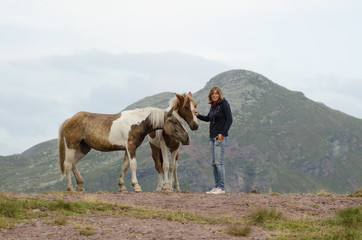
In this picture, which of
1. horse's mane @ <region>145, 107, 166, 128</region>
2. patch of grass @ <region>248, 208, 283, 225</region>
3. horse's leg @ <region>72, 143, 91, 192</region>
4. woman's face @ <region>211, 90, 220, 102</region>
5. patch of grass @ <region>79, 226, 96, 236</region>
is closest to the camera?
patch of grass @ <region>79, 226, 96, 236</region>

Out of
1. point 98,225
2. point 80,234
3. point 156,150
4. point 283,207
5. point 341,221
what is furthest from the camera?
point 156,150

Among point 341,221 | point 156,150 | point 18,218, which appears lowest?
point 341,221

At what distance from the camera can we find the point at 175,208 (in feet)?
43.3

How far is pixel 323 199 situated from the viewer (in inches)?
606

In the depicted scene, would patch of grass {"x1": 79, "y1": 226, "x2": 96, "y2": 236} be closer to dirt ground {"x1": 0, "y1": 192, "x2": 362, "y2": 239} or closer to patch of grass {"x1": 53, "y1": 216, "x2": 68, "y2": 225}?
dirt ground {"x1": 0, "y1": 192, "x2": 362, "y2": 239}

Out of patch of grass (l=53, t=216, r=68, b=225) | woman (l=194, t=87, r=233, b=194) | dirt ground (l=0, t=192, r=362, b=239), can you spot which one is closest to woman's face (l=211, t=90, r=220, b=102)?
woman (l=194, t=87, r=233, b=194)

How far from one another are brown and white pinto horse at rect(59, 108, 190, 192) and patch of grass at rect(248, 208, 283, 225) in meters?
4.53

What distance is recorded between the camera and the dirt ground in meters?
9.96

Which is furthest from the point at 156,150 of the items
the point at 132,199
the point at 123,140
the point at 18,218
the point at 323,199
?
the point at 18,218

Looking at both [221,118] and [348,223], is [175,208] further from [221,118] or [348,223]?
[348,223]

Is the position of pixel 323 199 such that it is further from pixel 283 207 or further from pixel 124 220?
pixel 124 220

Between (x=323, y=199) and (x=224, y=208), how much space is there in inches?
158

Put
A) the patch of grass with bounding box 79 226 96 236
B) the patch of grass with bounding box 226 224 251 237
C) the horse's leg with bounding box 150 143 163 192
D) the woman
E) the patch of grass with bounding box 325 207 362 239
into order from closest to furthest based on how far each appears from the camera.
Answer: the patch of grass with bounding box 79 226 96 236 < the patch of grass with bounding box 325 207 362 239 < the patch of grass with bounding box 226 224 251 237 < the woman < the horse's leg with bounding box 150 143 163 192

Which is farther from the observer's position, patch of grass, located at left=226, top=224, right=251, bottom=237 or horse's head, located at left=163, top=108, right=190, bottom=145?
horse's head, located at left=163, top=108, right=190, bottom=145
